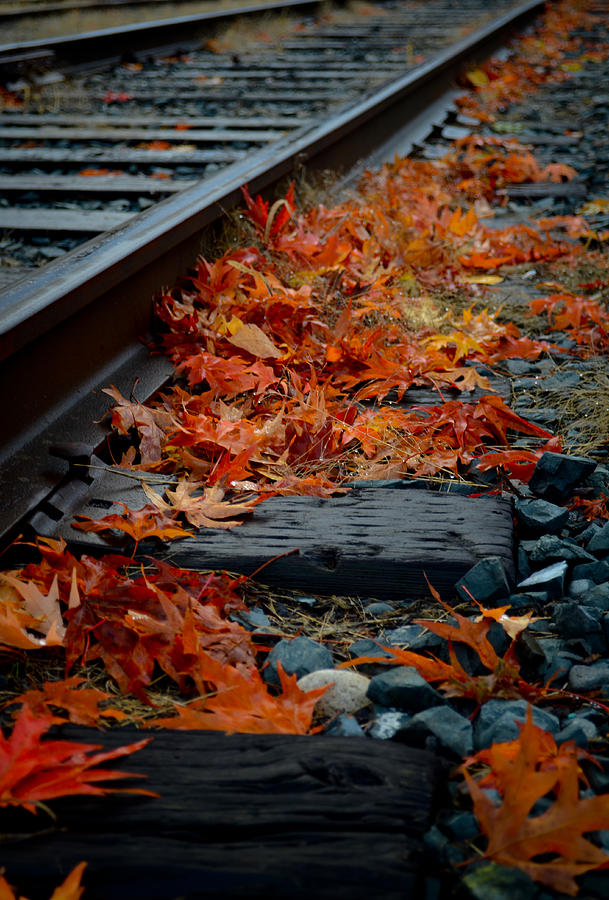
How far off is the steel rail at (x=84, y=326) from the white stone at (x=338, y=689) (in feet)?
2.81

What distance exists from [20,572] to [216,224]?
2.03 m

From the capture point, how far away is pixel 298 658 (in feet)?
5.16

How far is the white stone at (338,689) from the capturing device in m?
1.47

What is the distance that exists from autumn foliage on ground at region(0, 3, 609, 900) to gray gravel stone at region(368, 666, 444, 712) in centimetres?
5

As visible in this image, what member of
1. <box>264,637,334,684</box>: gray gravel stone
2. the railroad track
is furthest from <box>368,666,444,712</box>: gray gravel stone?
the railroad track

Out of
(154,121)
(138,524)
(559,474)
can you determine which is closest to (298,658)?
(138,524)

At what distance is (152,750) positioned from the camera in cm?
128

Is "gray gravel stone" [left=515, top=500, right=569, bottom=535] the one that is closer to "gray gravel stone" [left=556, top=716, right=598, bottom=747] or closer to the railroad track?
"gray gravel stone" [left=556, top=716, right=598, bottom=747]

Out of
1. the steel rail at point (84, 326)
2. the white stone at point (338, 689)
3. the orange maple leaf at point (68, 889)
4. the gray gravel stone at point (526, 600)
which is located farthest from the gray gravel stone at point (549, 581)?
the steel rail at point (84, 326)

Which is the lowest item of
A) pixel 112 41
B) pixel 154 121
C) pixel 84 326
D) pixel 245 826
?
pixel 245 826

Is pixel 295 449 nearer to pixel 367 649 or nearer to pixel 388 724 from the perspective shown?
pixel 367 649

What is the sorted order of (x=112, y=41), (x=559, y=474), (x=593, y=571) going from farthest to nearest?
1. (x=112, y=41)
2. (x=559, y=474)
3. (x=593, y=571)

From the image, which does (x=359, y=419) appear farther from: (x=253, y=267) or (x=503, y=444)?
(x=253, y=267)

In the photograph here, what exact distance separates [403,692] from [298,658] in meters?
0.24
